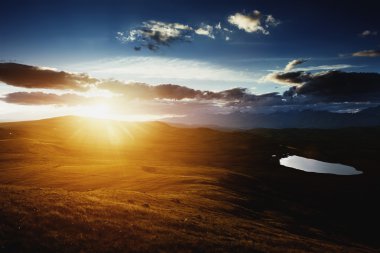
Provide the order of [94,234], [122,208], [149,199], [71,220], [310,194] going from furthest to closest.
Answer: [310,194] → [149,199] → [122,208] → [71,220] → [94,234]

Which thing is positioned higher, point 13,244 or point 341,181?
point 13,244

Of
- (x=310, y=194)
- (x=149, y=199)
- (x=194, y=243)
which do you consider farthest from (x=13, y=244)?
(x=310, y=194)

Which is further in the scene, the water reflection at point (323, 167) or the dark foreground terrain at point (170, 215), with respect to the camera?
the water reflection at point (323, 167)

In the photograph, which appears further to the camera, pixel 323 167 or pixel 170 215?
pixel 323 167

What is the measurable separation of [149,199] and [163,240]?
17.9m

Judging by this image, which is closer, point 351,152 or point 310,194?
point 310,194

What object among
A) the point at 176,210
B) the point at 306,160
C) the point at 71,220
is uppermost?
the point at 71,220

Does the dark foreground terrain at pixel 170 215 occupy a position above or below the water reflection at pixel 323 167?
above

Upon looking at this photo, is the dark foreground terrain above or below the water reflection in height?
above

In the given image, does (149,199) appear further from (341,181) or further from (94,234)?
(341,181)

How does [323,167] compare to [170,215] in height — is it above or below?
below

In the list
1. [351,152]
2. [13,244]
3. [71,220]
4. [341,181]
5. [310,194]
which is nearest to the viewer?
[13,244]

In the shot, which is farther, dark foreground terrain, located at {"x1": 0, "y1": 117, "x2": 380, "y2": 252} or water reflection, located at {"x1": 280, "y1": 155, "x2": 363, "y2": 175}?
water reflection, located at {"x1": 280, "y1": 155, "x2": 363, "y2": 175}

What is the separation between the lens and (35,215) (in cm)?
2586
